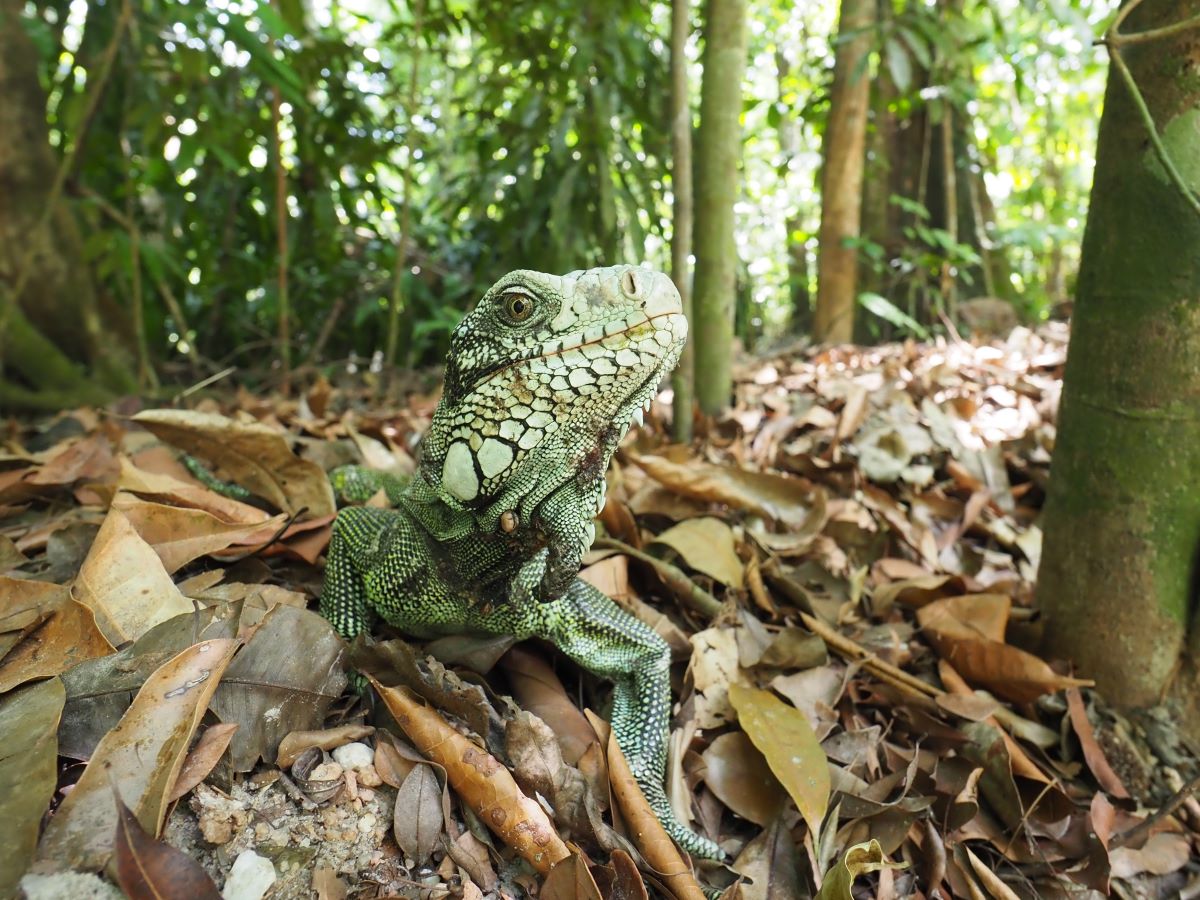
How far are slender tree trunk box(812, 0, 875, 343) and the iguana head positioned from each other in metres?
6.33

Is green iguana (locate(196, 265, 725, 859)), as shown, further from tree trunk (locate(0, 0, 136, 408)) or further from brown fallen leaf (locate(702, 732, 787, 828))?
tree trunk (locate(0, 0, 136, 408))

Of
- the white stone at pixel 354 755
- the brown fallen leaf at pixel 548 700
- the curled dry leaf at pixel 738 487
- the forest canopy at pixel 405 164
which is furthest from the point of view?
the forest canopy at pixel 405 164

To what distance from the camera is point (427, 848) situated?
183 cm

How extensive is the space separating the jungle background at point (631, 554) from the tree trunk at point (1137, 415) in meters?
0.01

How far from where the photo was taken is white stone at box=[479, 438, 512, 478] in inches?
77.0

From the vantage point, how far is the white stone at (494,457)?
1957mm

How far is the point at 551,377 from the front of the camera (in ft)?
6.28

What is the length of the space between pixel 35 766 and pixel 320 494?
4.77 feet

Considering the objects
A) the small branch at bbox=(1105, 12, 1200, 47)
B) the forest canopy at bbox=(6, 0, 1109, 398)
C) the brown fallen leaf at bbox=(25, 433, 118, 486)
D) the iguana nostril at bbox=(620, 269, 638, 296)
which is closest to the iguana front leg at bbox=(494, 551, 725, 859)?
the iguana nostril at bbox=(620, 269, 638, 296)

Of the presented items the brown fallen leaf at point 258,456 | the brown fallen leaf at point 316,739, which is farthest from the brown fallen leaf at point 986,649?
the brown fallen leaf at point 258,456

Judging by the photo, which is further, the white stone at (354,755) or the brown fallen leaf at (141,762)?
the white stone at (354,755)

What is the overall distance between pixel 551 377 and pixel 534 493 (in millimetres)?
314

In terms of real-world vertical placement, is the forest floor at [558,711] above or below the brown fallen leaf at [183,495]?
below

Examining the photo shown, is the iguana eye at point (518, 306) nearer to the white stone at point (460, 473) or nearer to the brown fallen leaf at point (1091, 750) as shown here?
the white stone at point (460, 473)
